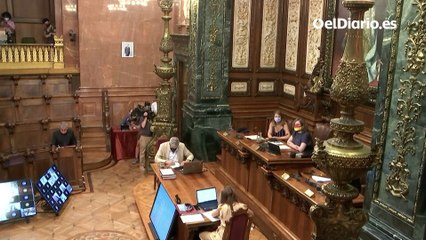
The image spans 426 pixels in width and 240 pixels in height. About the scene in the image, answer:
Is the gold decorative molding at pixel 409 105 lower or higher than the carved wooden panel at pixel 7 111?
higher

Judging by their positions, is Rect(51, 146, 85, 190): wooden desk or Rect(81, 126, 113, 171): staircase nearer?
Rect(51, 146, 85, 190): wooden desk

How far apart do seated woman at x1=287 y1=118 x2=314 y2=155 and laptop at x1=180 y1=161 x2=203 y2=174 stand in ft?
5.01

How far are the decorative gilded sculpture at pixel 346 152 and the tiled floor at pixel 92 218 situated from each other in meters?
4.07

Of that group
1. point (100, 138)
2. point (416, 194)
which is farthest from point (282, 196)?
point (100, 138)

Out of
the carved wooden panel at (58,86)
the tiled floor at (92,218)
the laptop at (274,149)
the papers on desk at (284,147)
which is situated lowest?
the tiled floor at (92,218)

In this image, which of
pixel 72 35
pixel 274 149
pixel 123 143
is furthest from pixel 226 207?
pixel 72 35

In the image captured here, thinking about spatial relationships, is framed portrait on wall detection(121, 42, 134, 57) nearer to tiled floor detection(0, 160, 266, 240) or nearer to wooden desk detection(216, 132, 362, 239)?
tiled floor detection(0, 160, 266, 240)

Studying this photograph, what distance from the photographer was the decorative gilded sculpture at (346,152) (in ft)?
7.14

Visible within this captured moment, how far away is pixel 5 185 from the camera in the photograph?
6633 millimetres

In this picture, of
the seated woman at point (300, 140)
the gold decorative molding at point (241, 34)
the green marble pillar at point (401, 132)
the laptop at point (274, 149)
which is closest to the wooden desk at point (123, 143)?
the gold decorative molding at point (241, 34)

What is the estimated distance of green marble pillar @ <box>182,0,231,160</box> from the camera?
28.4 feet

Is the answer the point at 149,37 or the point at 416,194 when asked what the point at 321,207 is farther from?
the point at 149,37

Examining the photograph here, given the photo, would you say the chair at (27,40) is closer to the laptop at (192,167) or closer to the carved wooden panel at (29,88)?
the carved wooden panel at (29,88)

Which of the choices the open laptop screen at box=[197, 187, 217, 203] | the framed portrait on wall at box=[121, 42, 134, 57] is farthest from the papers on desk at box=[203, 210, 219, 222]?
the framed portrait on wall at box=[121, 42, 134, 57]
